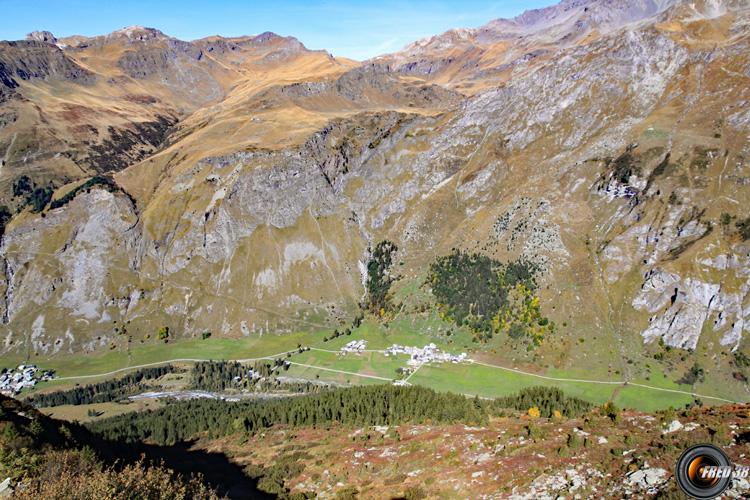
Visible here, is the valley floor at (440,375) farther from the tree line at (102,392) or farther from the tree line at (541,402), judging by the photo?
the tree line at (541,402)

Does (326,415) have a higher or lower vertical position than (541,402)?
lower

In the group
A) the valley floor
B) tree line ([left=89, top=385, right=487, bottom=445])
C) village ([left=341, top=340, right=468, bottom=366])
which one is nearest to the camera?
tree line ([left=89, top=385, right=487, bottom=445])

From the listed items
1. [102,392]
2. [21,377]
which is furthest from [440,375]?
[21,377]

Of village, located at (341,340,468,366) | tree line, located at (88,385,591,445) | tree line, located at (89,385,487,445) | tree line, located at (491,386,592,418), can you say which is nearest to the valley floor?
village, located at (341,340,468,366)

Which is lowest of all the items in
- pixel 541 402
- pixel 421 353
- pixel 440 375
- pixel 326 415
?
pixel 440 375

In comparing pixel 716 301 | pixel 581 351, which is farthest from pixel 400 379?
pixel 716 301

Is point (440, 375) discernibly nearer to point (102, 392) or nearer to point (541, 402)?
point (541, 402)

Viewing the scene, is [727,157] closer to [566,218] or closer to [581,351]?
[566,218]

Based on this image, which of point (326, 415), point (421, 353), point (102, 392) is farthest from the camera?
point (102, 392)

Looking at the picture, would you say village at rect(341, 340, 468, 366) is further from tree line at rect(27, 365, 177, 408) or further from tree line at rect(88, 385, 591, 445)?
tree line at rect(27, 365, 177, 408)
